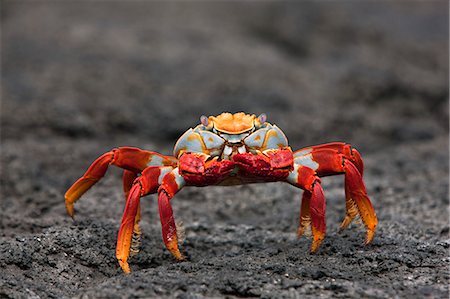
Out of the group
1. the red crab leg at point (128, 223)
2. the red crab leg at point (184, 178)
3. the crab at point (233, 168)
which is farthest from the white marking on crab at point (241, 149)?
the red crab leg at point (128, 223)

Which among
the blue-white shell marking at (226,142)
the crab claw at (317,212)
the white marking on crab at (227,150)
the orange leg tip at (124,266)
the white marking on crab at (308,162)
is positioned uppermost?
the blue-white shell marking at (226,142)

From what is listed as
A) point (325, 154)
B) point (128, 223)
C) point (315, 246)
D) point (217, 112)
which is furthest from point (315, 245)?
point (217, 112)

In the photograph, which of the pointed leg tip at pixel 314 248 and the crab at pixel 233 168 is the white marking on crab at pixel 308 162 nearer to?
the crab at pixel 233 168

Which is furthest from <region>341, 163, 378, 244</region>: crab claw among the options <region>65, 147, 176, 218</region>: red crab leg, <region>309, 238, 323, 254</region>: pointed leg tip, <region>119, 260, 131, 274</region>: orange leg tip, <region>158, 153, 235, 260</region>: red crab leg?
<region>119, 260, 131, 274</region>: orange leg tip

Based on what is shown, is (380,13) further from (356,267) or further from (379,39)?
(356,267)

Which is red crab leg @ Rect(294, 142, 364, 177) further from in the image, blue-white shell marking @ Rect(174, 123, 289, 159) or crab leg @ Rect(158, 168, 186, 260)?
crab leg @ Rect(158, 168, 186, 260)

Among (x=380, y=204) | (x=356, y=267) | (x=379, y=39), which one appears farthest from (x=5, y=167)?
(x=379, y=39)

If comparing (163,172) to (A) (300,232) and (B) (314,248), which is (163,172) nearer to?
(B) (314,248)

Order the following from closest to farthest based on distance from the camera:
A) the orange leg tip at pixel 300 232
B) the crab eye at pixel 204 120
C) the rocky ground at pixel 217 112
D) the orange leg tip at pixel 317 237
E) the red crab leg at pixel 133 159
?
the rocky ground at pixel 217 112
the orange leg tip at pixel 317 237
the crab eye at pixel 204 120
the red crab leg at pixel 133 159
the orange leg tip at pixel 300 232
